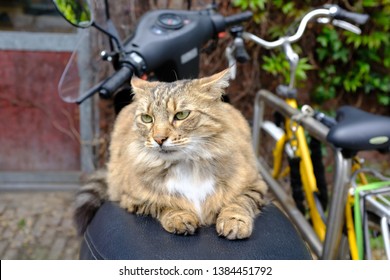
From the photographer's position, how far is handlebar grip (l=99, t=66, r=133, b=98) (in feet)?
5.34

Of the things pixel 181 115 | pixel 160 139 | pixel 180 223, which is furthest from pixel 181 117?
pixel 180 223

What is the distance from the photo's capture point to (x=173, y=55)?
1.93m

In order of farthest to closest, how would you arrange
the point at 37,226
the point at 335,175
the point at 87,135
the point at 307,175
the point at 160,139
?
the point at 87,135 → the point at 37,226 → the point at 307,175 → the point at 335,175 → the point at 160,139

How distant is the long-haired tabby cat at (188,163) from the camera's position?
4.55ft

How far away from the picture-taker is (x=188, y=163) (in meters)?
1.44

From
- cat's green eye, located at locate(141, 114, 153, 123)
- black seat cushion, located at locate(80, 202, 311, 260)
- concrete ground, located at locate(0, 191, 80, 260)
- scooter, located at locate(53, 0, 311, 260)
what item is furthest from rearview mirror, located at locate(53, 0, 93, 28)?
concrete ground, located at locate(0, 191, 80, 260)

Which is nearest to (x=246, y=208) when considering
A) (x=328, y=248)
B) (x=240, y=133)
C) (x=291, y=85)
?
(x=240, y=133)

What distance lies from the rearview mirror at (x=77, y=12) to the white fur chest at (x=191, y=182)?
757mm

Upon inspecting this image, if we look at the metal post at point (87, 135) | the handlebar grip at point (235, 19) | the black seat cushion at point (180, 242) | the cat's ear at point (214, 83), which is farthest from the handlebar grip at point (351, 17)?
the metal post at point (87, 135)

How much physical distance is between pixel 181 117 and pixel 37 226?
2762 mm

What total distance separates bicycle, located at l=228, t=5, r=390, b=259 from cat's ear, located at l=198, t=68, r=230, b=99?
2.12 ft

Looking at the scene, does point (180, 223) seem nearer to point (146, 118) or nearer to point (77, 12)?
point (146, 118)

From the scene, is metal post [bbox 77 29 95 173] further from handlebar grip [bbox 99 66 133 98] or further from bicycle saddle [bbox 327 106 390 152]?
bicycle saddle [bbox 327 106 390 152]

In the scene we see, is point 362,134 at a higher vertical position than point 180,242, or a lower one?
higher
